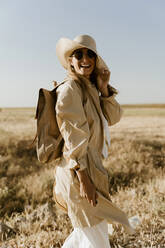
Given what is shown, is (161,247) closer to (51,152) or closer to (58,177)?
(58,177)

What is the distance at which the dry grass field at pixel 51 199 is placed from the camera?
3361 mm

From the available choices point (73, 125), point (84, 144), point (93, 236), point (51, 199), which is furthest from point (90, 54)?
point (51, 199)

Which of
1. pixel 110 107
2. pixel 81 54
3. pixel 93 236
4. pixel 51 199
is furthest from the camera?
pixel 51 199

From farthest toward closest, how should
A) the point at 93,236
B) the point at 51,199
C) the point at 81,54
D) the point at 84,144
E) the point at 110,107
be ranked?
the point at 51,199 → the point at 110,107 → the point at 81,54 → the point at 93,236 → the point at 84,144

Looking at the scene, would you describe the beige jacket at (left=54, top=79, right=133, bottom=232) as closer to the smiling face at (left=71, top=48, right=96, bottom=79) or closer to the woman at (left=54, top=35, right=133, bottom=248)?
the woman at (left=54, top=35, right=133, bottom=248)

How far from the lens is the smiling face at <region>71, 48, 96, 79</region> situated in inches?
85.6

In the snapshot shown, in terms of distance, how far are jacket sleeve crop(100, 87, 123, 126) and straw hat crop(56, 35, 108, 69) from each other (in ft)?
0.90

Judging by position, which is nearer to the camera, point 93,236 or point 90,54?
point 93,236

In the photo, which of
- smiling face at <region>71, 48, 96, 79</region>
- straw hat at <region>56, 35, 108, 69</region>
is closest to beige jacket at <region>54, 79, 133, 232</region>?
smiling face at <region>71, 48, 96, 79</region>

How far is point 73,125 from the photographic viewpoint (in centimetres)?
193

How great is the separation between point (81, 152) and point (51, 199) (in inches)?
172

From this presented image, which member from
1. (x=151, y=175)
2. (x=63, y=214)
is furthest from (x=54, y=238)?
(x=151, y=175)

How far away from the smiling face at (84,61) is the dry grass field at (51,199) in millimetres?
2080

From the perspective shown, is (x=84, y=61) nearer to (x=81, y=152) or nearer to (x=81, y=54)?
(x=81, y=54)
